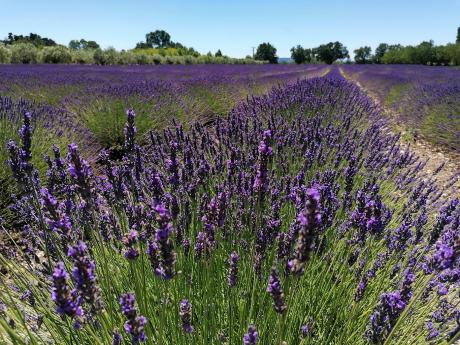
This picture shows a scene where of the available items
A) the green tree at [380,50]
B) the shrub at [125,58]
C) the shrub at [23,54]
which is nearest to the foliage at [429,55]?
the green tree at [380,50]

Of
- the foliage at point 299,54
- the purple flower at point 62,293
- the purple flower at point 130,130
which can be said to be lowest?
the purple flower at point 62,293

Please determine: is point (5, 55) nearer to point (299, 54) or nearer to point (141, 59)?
point (141, 59)

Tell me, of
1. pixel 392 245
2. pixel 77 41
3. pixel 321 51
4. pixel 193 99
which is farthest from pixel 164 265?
pixel 77 41

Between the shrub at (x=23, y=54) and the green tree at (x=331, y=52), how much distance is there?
214 ft

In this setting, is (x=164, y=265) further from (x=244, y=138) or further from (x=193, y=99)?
(x=193, y=99)

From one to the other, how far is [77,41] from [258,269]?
98.8 meters

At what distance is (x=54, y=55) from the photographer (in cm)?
2845

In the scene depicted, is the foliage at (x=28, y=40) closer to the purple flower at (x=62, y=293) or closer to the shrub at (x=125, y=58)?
the shrub at (x=125, y=58)

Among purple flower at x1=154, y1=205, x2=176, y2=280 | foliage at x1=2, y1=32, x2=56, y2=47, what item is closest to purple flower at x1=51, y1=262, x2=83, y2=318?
purple flower at x1=154, y1=205, x2=176, y2=280

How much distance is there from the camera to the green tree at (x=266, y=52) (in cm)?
7019

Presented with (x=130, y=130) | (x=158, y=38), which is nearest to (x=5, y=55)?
(x=130, y=130)

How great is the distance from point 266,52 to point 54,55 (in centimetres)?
4957

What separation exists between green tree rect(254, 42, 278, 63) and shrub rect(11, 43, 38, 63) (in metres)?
50.5

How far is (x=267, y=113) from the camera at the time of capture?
5691 mm
